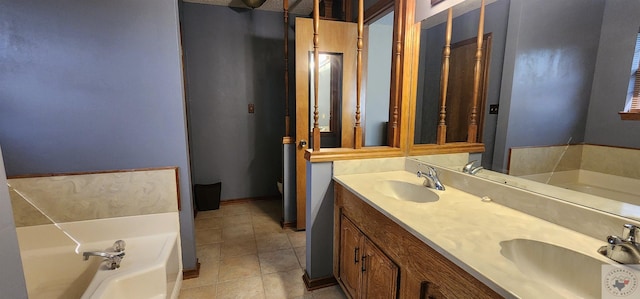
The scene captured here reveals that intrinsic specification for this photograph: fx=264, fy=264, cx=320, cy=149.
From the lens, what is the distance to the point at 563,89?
3.47ft

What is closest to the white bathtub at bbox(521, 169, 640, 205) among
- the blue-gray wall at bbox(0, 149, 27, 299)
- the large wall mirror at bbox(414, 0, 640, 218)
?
the large wall mirror at bbox(414, 0, 640, 218)

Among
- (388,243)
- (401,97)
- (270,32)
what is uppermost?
(270,32)

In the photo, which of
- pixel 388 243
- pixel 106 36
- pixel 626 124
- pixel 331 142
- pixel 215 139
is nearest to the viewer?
pixel 626 124

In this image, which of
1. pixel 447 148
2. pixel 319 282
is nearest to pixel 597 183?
pixel 447 148

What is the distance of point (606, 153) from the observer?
944mm

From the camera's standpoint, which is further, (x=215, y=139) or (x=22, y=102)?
(x=215, y=139)

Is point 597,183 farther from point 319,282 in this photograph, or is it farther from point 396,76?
point 319,282

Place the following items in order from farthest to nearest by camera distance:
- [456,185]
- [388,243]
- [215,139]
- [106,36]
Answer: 1. [215,139]
2. [106,36]
3. [456,185]
4. [388,243]

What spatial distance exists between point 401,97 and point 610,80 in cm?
98

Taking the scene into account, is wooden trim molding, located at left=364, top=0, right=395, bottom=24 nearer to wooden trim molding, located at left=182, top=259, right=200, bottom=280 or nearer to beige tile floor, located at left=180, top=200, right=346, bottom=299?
beige tile floor, located at left=180, top=200, right=346, bottom=299

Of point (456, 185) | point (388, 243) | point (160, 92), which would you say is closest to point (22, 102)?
point (160, 92)

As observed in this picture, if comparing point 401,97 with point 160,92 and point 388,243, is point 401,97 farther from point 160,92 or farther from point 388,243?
point 160,92

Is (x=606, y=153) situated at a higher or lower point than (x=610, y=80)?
lower

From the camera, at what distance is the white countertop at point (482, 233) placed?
2.25 feet
